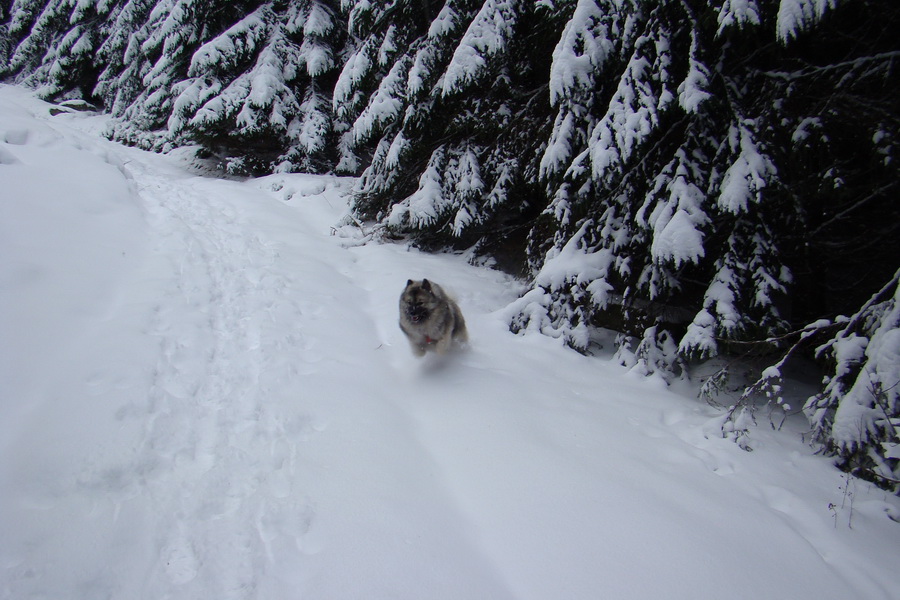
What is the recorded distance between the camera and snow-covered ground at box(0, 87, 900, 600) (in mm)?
2273

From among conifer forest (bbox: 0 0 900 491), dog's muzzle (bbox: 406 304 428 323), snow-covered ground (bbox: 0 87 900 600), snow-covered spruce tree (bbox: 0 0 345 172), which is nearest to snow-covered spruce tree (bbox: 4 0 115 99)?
snow-covered spruce tree (bbox: 0 0 345 172)

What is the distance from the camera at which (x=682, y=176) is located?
3.80 metres

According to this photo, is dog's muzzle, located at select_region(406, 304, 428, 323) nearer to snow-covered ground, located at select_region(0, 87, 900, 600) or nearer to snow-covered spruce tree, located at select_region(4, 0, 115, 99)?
snow-covered ground, located at select_region(0, 87, 900, 600)

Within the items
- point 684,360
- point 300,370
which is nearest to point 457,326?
point 300,370

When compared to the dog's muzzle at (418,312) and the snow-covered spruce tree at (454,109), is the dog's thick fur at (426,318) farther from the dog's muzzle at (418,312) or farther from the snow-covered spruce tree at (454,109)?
the snow-covered spruce tree at (454,109)

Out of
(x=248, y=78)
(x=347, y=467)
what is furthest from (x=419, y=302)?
(x=248, y=78)

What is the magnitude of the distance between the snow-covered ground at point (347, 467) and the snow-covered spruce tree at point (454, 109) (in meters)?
2.63

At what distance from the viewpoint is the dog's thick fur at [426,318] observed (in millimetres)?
4453

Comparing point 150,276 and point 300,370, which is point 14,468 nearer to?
point 300,370

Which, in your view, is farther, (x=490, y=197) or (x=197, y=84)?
(x=197, y=84)

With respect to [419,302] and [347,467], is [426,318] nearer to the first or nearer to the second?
[419,302]

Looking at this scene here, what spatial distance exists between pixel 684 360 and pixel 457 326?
254cm

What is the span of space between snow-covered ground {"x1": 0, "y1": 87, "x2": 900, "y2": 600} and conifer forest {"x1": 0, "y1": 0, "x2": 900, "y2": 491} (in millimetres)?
626

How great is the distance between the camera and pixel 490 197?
6699 millimetres
